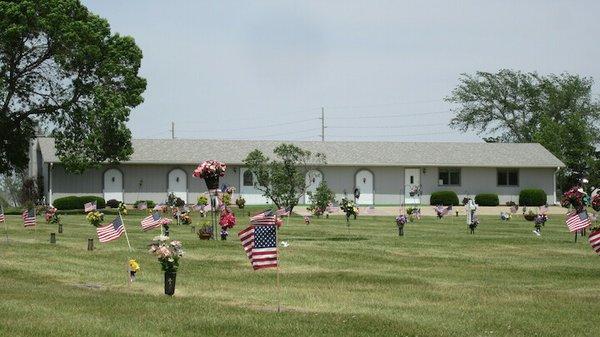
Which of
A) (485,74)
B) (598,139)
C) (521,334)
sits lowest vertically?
(521,334)

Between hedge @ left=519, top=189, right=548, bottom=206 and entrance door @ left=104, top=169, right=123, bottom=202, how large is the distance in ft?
89.3

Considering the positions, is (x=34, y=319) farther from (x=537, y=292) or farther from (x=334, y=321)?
(x=537, y=292)

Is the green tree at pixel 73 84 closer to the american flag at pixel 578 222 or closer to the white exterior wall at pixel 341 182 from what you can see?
the white exterior wall at pixel 341 182

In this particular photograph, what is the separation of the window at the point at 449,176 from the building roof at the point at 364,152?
76 cm

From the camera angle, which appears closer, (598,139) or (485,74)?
(598,139)

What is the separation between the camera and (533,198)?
249 feet

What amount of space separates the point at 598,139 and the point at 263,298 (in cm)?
8561

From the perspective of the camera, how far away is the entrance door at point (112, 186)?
72812 mm

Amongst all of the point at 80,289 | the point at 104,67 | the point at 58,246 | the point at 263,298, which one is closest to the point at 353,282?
the point at 263,298

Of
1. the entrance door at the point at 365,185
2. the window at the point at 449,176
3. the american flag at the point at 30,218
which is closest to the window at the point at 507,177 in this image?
the window at the point at 449,176

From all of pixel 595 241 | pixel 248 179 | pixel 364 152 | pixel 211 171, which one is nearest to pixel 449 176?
pixel 364 152

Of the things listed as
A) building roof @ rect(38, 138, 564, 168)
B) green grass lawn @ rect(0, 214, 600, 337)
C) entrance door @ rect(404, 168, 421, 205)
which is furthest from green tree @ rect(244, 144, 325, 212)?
green grass lawn @ rect(0, 214, 600, 337)

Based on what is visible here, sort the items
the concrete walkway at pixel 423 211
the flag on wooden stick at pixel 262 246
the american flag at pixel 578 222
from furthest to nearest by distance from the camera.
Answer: the concrete walkway at pixel 423 211 → the american flag at pixel 578 222 → the flag on wooden stick at pixel 262 246

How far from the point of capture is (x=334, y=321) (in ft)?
54.9
